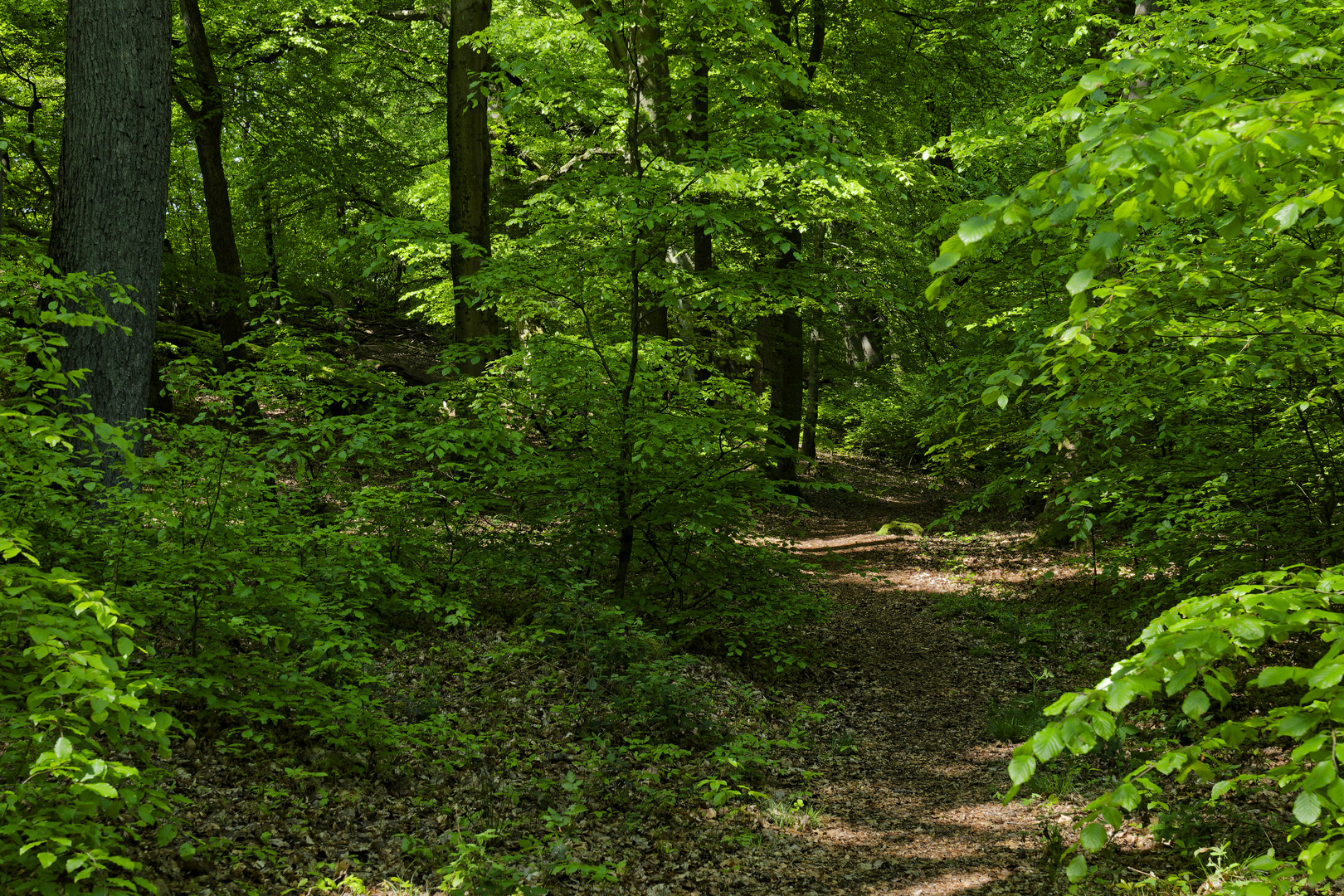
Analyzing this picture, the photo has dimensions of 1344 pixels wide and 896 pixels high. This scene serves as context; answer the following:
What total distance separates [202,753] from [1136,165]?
5027 millimetres

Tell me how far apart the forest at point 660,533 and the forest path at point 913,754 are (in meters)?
0.05

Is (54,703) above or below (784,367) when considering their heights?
below

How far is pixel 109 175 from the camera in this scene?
5.83 m

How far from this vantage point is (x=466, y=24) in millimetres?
9930

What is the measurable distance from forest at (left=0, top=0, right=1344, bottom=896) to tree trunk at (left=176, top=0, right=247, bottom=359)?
15 cm

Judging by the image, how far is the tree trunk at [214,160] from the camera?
12.2 metres

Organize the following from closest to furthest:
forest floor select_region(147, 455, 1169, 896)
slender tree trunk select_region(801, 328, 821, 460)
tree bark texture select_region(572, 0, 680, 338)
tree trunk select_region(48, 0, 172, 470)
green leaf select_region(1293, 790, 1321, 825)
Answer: green leaf select_region(1293, 790, 1321, 825), forest floor select_region(147, 455, 1169, 896), tree trunk select_region(48, 0, 172, 470), tree bark texture select_region(572, 0, 680, 338), slender tree trunk select_region(801, 328, 821, 460)

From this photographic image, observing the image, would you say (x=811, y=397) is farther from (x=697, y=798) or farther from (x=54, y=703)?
(x=54, y=703)

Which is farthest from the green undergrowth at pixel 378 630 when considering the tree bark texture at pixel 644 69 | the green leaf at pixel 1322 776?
the green leaf at pixel 1322 776

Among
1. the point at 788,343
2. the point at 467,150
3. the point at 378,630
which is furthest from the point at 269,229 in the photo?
the point at 378,630

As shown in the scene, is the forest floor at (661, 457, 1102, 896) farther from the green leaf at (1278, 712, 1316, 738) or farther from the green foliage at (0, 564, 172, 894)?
the green foliage at (0, 564, 172, 894)

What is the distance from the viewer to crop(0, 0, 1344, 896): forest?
239 centimetres

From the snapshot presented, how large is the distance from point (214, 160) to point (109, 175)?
8357 mm

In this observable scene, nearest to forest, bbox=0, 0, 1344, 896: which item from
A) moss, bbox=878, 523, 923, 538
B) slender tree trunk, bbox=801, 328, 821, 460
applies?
moss, bbox=878, 523, 923, 538
